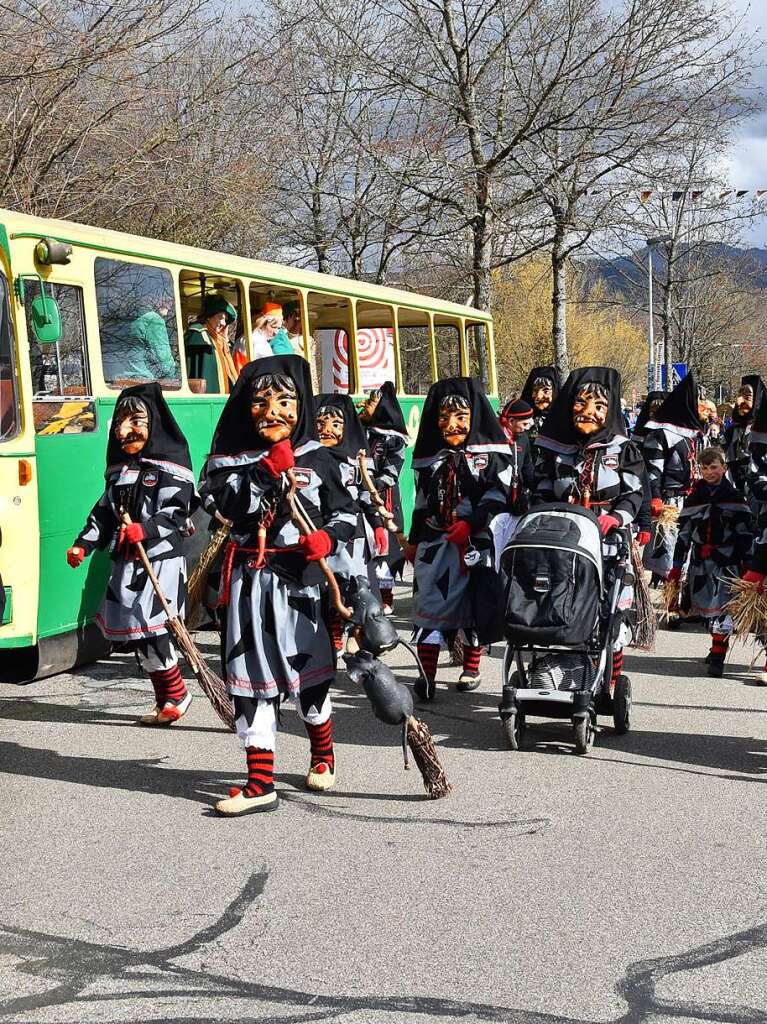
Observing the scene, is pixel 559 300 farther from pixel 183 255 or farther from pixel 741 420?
pixel 183 255

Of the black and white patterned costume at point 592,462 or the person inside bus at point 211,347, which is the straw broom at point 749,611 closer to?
the black and white patterned costume at point 592,462

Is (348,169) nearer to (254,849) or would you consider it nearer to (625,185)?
(625,185)

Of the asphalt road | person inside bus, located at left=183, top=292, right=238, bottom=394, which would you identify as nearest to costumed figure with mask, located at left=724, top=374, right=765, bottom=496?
the asphalt road

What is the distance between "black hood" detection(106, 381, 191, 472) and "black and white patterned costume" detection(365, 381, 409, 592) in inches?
150

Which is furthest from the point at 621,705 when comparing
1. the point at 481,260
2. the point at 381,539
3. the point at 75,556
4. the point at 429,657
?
the point at 481,260

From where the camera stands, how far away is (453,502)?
326 inches

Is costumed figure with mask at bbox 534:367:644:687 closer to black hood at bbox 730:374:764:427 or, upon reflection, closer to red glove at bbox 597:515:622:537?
red glove at bbox 597:515:622:537

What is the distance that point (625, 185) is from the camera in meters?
22.9

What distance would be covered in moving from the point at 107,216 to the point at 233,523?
1173 cm

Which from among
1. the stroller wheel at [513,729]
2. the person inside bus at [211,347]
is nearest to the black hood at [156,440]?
the stroller wheel at [513,729]

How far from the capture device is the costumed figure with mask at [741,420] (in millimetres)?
10719

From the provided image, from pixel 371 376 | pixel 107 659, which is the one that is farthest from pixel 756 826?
pixel 371 376

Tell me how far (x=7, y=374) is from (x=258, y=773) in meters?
3.20

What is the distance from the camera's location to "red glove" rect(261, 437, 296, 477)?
587 centimetres
